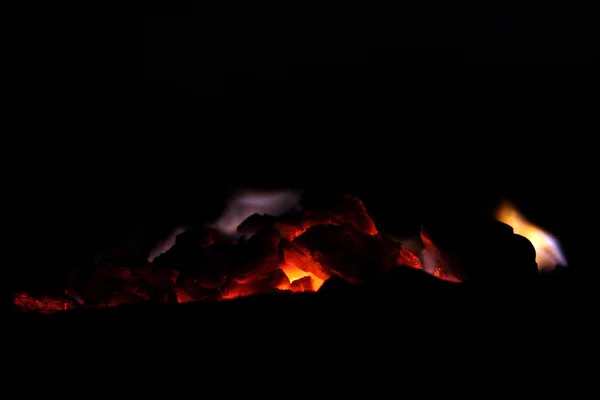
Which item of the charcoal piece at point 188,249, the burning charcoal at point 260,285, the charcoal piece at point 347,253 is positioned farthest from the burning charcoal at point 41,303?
the charcoal piece at point 347,253

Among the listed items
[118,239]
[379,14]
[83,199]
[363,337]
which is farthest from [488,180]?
[83,199]

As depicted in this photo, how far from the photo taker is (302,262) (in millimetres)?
1652

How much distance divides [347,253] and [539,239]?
0.92m

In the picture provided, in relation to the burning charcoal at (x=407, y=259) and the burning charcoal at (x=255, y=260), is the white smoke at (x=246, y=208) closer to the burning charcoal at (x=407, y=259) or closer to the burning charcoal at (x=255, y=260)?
the burning charcoal at (x=255, y=260)

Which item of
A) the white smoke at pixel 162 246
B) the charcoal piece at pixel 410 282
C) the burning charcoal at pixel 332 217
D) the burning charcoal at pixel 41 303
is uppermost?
the charcoal piece at pixel 410 282

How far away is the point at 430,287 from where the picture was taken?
0.98 meters

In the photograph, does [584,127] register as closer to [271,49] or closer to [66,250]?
[271,49]

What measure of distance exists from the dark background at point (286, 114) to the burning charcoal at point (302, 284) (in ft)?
2.70

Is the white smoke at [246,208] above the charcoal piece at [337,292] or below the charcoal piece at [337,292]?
below

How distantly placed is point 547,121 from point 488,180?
0.44 meters

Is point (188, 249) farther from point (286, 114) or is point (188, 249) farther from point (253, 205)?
point (286, 114)

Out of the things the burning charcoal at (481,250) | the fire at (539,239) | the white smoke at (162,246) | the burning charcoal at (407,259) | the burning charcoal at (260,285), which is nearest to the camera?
the burning charcoal at (481,250)

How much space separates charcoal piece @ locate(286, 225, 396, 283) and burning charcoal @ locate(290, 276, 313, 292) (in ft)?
0.26

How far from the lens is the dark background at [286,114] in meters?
2.19
